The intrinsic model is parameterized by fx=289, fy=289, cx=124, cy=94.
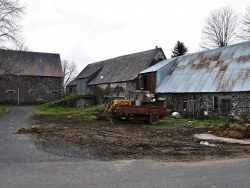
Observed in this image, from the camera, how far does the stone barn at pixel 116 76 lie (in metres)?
32.0

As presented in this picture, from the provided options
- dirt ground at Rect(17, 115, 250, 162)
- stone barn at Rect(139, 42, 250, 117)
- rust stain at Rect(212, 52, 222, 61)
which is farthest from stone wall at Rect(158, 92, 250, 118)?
dirt ground at Rect(17, 115, 250, 162)

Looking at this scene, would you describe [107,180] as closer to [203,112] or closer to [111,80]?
[203,112]

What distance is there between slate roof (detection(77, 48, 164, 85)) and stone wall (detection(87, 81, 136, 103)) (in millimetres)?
522

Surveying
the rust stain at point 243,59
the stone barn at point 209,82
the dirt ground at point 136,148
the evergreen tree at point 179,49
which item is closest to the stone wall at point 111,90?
the stone barn at point 209,82

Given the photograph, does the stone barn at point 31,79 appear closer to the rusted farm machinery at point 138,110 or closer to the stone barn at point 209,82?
the stone barn at point 209,82

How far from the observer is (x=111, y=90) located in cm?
3431

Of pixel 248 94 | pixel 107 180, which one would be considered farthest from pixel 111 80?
pixel 107 180

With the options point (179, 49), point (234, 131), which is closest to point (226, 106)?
point (234, 131)

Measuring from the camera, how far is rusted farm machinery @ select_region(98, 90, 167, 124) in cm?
1950

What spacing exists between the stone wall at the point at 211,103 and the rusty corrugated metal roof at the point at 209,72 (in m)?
0.45

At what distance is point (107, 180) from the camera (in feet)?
20.7

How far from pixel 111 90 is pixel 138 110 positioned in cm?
1493

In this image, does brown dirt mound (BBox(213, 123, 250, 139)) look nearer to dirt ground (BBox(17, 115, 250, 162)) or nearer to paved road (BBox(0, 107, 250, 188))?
dirt ground (BBox(17, 115, 250, 162))

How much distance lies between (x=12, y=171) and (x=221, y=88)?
17.3 metres
